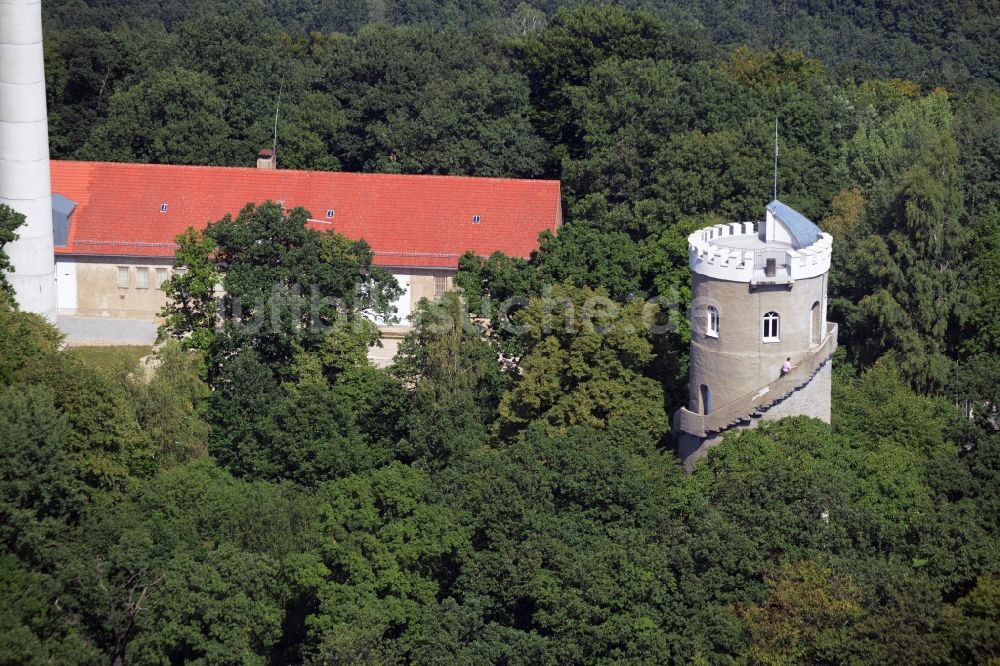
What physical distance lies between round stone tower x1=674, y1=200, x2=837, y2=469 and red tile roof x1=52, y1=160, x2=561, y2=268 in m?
16.5

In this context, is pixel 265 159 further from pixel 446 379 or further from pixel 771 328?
pixel 771 328

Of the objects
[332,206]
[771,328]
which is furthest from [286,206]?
[771,328]

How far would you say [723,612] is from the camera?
175 feet

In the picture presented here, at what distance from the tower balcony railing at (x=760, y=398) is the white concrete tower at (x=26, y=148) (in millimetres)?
24657

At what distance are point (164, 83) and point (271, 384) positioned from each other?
26.1m

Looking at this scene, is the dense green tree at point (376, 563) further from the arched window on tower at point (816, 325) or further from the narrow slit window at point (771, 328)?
the arched window on tower at point (816, 325)

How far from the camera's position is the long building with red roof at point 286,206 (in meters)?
76.2

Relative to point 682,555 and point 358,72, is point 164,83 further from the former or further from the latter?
point 682,555

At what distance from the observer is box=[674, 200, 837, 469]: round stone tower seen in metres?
58.8

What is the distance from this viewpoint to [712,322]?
59750mm

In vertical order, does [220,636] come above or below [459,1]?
below

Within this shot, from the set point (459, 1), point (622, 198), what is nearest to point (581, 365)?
point (622, 198)

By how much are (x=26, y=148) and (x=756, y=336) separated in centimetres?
2721

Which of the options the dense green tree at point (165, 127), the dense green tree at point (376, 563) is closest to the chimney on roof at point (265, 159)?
the dense green tree at point (165, 127)
